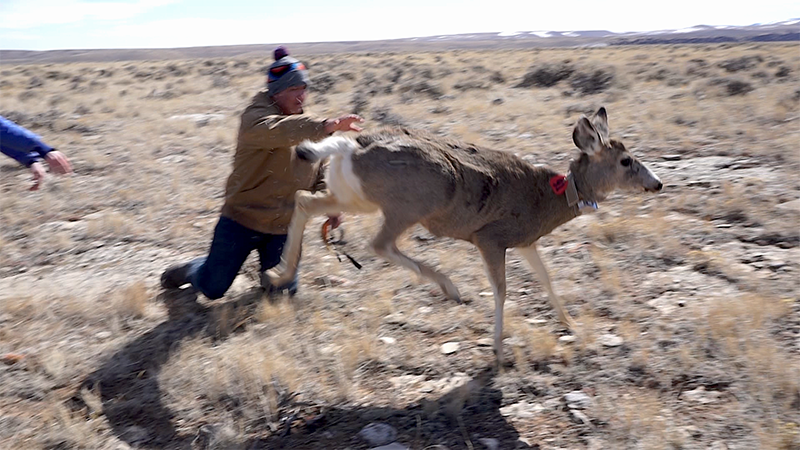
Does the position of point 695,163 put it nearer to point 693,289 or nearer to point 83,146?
point 693,289

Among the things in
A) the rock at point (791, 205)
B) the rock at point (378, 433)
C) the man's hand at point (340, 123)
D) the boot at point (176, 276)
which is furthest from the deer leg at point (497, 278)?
the rock at point (791, 205)

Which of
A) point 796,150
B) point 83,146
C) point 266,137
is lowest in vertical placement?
point 83,146

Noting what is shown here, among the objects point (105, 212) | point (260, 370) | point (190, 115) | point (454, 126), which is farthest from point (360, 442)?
point (190, 115)

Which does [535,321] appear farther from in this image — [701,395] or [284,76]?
[284,76]

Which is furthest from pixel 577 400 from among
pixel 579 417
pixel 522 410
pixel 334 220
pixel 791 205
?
pixel 791 205

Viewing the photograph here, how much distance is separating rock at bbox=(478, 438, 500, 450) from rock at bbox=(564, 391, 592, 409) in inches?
22.2

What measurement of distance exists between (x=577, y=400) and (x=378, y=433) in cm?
126

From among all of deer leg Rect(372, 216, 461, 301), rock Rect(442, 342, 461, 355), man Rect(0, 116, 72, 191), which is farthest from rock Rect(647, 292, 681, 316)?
man Rect(0, 116, 72, 191)

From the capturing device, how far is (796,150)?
8.95m

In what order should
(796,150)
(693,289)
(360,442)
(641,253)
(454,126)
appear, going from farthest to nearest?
(454,126) < (796,150) < (641,253) < (693,289) < (360,442)

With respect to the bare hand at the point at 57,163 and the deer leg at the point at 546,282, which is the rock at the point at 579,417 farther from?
the bare hand at the point at 57,163

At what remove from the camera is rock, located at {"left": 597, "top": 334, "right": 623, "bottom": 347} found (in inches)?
186

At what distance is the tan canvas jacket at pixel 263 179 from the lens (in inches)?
207

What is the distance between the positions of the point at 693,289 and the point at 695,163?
13.6 feet
